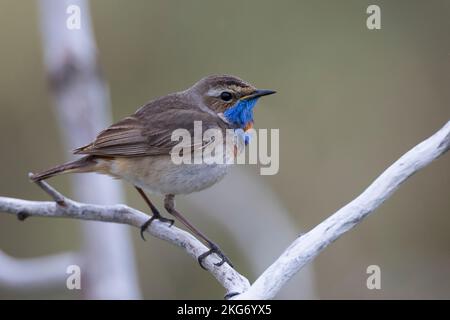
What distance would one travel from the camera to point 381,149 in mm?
8844

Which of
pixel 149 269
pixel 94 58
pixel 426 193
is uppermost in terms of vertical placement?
pixel 94 58

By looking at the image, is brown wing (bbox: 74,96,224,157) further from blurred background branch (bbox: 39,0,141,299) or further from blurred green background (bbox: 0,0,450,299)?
blurred green background (bbox: 0,0,450,299)

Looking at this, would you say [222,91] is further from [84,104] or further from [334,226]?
[334,226]

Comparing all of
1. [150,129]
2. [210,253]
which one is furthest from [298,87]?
[210,253]

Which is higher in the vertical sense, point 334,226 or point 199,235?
point 334,226

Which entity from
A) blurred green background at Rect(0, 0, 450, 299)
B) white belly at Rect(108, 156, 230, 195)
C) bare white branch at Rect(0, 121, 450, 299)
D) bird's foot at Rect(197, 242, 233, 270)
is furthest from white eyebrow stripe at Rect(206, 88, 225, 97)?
blurred green background at Rect(0, 0, 450, 299)

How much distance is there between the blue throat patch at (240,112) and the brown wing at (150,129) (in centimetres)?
9

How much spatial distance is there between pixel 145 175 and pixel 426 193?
4624 millimetres

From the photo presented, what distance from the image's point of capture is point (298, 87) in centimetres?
909

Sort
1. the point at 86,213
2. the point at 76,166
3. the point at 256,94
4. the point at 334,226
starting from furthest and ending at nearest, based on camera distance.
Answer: the point at 256,94 < the point at 76,166 < the point at 86,213 < the point at 334,226

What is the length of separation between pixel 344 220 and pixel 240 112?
74.3 inches

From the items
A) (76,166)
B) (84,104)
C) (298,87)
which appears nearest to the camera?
(76,166)
